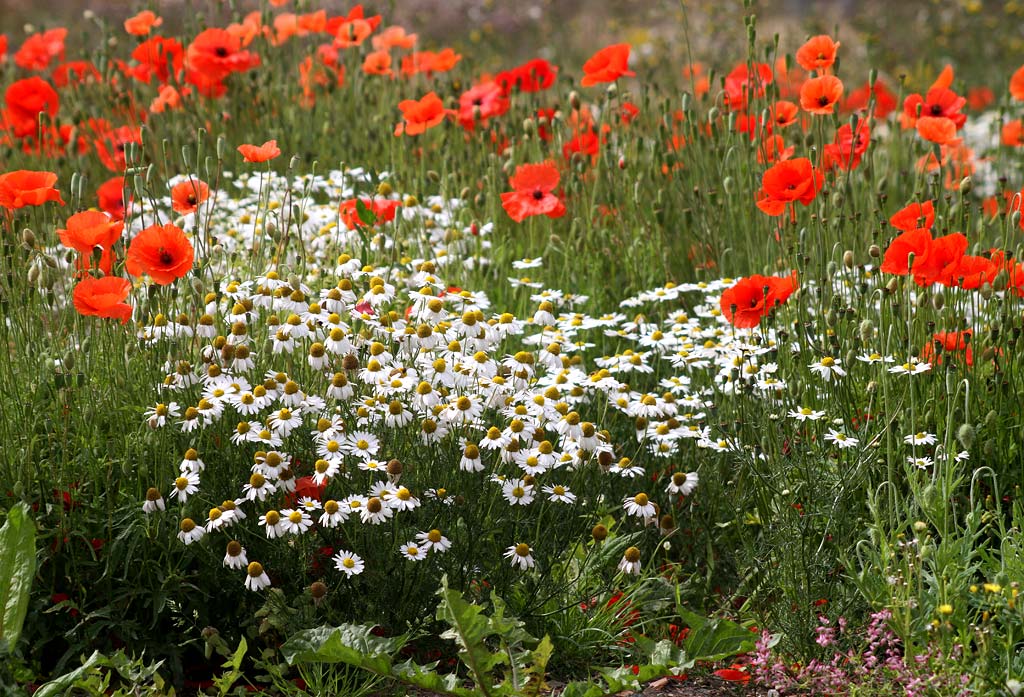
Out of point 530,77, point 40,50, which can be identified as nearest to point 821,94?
point 530,77

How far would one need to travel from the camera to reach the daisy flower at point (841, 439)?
2.69 metres

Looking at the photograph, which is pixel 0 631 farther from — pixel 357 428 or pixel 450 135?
pixel 450 135

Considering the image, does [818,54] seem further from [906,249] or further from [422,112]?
[422,112]

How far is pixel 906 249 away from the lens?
Answer: 266cm

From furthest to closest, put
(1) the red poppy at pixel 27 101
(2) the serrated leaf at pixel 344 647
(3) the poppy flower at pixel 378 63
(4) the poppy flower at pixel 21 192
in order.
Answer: (3) the poppy flower at pixel 378 63, (1) the red poppy at pixel 27 101, (4) the poppy flower at pixel 21 192, (2) the serrated leaf at pixel 344 647

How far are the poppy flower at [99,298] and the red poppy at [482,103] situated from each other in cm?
229

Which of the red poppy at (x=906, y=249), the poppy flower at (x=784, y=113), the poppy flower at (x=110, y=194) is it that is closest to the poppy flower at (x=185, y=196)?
the poppy flower at (x=110, y=194)

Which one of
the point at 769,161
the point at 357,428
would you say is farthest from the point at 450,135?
the point at 357,428

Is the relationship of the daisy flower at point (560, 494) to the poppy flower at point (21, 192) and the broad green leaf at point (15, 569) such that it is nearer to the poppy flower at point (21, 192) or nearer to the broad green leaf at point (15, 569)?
the broad green leaf at point (15, 569)

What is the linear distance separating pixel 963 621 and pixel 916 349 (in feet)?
3.33

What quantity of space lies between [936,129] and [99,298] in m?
2.54

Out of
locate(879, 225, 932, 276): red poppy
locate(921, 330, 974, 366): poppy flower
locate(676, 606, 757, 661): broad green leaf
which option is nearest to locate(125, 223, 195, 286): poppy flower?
locate(676, 606, 757, 661): broad green leaf

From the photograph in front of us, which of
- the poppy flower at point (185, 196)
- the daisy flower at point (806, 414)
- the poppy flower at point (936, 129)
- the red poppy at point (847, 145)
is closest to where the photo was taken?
the daisy flower at point (806, 414)

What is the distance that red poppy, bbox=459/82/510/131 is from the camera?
4.51m
